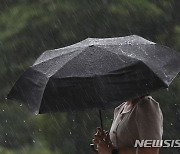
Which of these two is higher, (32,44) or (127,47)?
(127,47)

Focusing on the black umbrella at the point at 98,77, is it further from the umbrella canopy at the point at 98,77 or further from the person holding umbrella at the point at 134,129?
the person holding umbrella at the point at 134,129

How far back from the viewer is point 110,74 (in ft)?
13.6

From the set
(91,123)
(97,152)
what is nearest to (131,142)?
(97,152)

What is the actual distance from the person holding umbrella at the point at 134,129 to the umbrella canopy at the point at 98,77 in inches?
13.3

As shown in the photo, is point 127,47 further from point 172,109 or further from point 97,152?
point 172,109

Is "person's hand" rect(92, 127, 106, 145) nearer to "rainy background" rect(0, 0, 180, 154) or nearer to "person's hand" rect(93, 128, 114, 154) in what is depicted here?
"person's hand" rect(93, 128, 114, 154)

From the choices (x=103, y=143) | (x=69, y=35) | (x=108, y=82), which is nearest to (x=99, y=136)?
(x=103, y=143)

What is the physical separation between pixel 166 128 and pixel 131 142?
4.98 m

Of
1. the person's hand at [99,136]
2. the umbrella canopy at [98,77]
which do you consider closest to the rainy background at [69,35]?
the person's hand at [99,136]

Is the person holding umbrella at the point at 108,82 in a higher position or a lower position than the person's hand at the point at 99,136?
higher

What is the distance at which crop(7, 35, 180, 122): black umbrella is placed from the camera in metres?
4.09

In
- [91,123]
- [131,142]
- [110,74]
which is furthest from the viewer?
[91,123]

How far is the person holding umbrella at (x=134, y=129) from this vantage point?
14.4ft

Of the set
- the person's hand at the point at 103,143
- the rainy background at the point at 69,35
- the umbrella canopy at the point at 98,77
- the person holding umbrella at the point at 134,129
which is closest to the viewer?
the umbrella canopy at the point at 98,77
